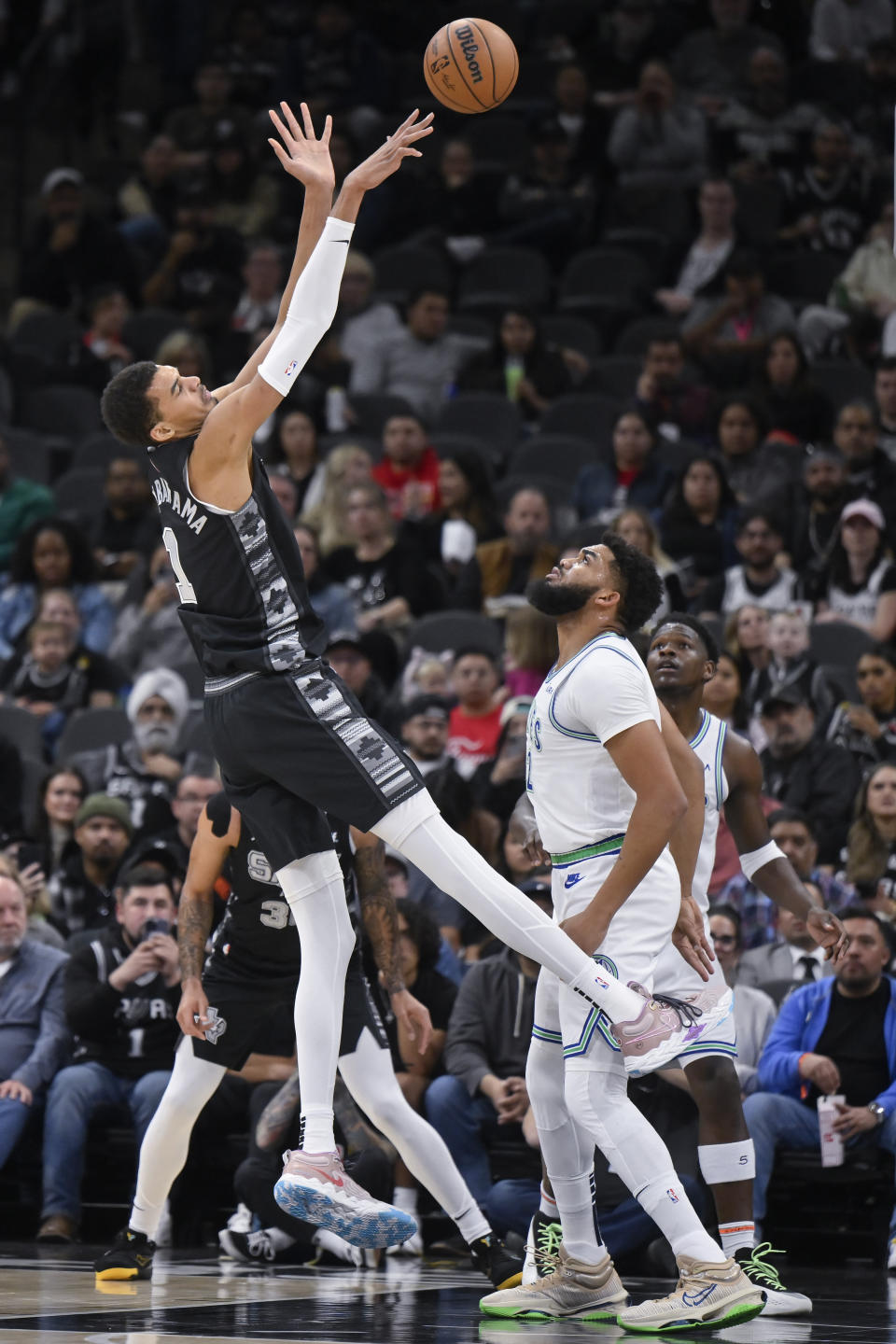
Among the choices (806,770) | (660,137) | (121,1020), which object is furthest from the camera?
(660,137)

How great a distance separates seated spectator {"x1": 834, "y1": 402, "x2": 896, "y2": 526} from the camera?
36.0 ft

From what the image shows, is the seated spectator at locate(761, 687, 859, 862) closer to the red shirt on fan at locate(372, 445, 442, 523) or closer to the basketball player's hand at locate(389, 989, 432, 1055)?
the red shirt on fan at locate(372, 445, 442, 523)

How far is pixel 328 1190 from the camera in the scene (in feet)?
16.7

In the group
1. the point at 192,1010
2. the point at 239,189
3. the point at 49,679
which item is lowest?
the point at 192,1010

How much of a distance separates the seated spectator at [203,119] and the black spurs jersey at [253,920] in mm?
11062

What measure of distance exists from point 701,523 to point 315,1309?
256 inches

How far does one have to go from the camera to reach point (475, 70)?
6.18m

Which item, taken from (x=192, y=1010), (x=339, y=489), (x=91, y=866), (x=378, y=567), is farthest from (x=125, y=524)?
(x=192, y=1010)

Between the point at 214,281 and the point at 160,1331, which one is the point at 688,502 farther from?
the point at 160,1331

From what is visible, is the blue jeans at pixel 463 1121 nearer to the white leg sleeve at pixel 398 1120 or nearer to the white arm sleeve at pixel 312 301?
the white leg sleeve at pixel 398 1120

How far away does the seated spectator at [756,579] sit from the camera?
10.6 metres

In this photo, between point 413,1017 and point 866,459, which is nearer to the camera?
point 413,1017

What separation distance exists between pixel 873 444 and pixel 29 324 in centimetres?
688

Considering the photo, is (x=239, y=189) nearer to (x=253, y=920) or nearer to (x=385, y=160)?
(x=253, y=920)
